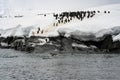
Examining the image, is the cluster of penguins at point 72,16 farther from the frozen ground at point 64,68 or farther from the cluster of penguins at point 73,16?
the frozen ground at point 64,68

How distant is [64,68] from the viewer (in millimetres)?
43969

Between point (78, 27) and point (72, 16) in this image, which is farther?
point (72, 16)

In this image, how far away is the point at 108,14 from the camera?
71.8 metres

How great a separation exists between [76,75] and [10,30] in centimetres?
4625

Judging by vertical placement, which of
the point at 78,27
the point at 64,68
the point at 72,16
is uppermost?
the point at 72,16

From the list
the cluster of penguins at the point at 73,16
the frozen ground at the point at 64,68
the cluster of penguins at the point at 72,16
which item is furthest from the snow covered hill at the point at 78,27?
the frozen ground at the point at 64,68

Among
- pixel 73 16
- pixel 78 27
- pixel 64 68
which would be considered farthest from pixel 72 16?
pixel 64 68

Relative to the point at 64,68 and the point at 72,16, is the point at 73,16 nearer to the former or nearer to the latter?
the point at 72,16

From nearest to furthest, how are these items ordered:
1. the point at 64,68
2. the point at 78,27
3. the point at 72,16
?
the point at 64,68
the point at 78,27
the point at 72,16

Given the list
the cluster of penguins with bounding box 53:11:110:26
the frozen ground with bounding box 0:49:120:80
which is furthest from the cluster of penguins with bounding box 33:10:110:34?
the frozen ground with bounding box 0:49:120:80

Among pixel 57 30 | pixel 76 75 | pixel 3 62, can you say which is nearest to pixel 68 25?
pixel 57 30

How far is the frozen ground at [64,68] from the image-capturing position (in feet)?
125

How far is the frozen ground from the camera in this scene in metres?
38.2

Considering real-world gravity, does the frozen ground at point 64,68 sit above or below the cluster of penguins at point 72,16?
below
